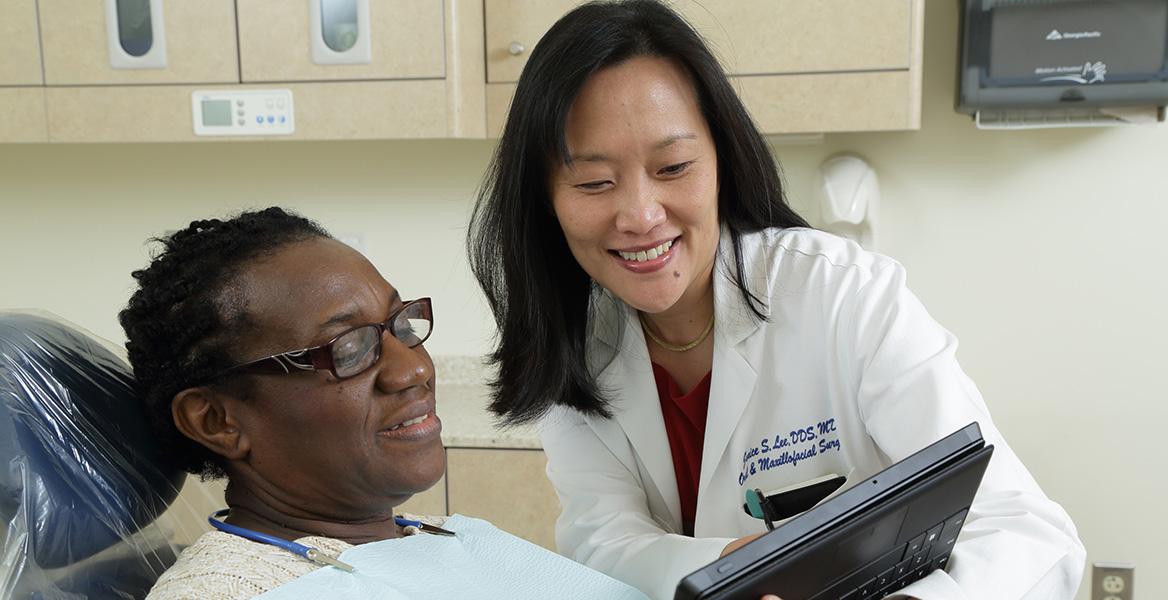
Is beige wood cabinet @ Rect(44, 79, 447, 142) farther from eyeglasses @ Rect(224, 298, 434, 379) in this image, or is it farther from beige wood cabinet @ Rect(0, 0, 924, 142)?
eyeglasses @ Rect(224, 298, 434, 379)

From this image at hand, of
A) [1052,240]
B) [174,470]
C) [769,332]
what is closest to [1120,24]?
[1052,240]

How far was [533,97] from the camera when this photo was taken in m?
1.25

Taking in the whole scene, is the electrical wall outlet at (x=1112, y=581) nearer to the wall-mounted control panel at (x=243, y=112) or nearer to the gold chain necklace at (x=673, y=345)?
the gold chain necklace at (x=673, y=345)

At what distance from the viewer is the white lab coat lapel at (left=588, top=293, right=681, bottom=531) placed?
147cm

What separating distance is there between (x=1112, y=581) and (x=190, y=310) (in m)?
2.37

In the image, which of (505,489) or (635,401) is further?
(505,489)

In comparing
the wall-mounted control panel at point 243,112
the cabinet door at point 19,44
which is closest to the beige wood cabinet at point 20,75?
the cabinet door at point 19,44

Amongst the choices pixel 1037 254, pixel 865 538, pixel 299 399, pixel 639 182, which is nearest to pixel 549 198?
pixel 639 182

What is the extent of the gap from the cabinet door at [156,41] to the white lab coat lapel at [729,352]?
1.45 m

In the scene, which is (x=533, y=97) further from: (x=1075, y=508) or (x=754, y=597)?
(x=1075, y=508)

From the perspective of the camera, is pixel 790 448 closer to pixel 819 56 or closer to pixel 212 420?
pixel 212 420

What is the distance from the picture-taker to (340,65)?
7.68 ft

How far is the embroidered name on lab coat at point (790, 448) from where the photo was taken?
1.35 metres

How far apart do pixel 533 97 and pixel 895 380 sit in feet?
1.74
